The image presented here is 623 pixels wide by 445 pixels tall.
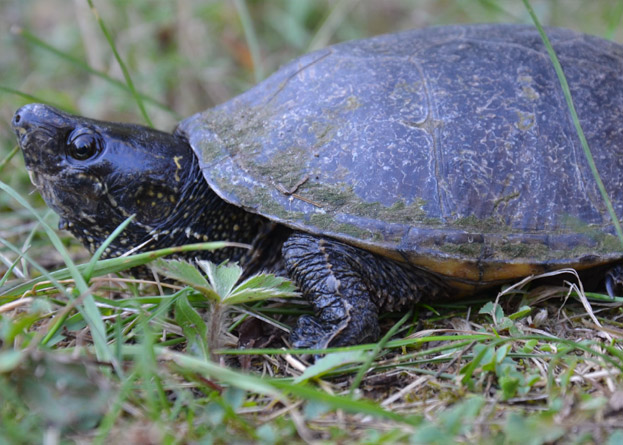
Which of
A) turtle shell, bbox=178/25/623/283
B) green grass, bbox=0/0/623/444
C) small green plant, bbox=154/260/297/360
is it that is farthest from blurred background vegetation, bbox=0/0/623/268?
small green plant, bbox=154/260/297/360

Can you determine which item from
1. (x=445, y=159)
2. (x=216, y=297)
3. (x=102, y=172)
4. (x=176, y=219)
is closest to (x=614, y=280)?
(x=445, y=159)

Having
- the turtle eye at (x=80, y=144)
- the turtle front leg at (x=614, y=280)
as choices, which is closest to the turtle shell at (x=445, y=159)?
the turtle front leg at (x=614, y=280)

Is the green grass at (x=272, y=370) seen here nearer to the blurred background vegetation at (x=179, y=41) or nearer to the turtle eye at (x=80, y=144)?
the turtle eye at (x=80, y=144)

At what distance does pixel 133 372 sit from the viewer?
67.7 inches

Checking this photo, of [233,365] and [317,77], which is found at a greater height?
[317,77]

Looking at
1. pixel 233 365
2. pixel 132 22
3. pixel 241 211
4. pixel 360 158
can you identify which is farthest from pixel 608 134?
pixel 132 22

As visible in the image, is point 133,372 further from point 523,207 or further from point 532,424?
point 523,207

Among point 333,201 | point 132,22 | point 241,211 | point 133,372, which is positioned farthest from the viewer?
point 132,22

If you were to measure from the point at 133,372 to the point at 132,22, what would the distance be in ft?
16.3

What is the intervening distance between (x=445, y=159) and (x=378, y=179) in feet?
1.03

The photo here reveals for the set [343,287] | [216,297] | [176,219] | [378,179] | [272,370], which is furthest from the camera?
[176,219]

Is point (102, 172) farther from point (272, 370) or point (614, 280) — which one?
point (614, 280)

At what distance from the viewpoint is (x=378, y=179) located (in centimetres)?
235

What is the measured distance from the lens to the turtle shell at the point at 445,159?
7.52 feet
